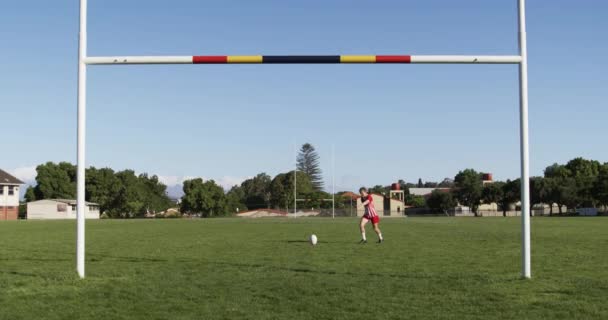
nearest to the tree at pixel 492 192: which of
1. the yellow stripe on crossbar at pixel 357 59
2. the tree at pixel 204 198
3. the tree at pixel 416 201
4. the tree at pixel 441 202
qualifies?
the tree at pixel 441 202

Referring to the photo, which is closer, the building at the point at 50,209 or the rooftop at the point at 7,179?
the rooftop at the point at 7,179

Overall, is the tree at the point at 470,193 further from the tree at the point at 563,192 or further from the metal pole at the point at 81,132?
the metal pole at the point at 81,132

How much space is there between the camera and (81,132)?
32.2 ft

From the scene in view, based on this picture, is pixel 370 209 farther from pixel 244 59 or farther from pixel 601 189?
pixel 601 189

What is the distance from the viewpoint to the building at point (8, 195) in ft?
262

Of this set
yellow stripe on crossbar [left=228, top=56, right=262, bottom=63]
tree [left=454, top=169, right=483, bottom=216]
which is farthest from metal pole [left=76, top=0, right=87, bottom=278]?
tree [left=454, top=169, right=483, bottom=216]

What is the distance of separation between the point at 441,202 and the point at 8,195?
7881 cm

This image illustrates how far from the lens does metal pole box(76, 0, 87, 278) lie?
32.2 ft

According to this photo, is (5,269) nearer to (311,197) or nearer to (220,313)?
(220,313)

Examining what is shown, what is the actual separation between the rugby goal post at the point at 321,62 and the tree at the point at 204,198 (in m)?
98.5

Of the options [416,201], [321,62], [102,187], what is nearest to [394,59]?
[321,62]

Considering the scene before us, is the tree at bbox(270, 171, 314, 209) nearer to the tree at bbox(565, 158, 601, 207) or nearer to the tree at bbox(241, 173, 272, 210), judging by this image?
the tree at bbox(241, 173, 272, 210)

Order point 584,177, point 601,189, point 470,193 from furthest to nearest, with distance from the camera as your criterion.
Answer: point 470,193 < point 584,177 < point 601,189

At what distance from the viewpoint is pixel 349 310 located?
6938 millimetres
